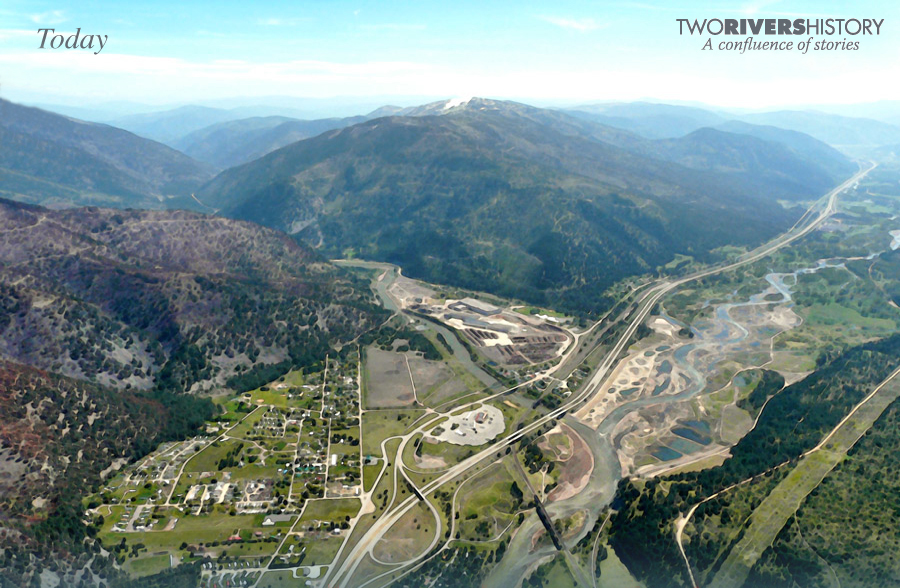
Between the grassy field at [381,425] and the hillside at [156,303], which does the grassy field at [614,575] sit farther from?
the hillside at [156,303]

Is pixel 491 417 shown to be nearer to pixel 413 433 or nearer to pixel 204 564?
pixel 413 433

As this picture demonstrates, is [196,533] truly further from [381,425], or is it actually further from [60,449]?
[381,425]

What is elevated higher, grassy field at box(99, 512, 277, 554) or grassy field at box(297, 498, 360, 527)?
grassy field at box(99, 512, 277, 554)

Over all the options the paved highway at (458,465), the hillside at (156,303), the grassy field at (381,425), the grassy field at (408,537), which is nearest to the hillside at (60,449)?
the hillside at (156,303)

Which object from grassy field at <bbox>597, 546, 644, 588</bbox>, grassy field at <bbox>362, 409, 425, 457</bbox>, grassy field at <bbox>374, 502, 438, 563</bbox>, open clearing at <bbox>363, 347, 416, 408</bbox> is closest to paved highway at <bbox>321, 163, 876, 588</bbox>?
grassy field at <bbox>374, 502, 438, 563</bbox>

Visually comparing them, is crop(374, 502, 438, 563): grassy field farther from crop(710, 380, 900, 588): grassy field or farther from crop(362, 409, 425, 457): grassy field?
crop(710, 380, 900, 588): grassy field

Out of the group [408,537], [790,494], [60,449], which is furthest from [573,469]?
[60,449]

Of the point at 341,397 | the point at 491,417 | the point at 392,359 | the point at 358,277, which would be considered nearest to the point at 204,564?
the point at 341,397

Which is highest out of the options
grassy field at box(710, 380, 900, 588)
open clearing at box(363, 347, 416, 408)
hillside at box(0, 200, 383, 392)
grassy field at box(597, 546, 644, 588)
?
hillside at box(0, 200, 383, 392)

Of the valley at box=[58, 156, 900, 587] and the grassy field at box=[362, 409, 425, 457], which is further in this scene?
the grassy field at box=[362, 409, 425, 457]
